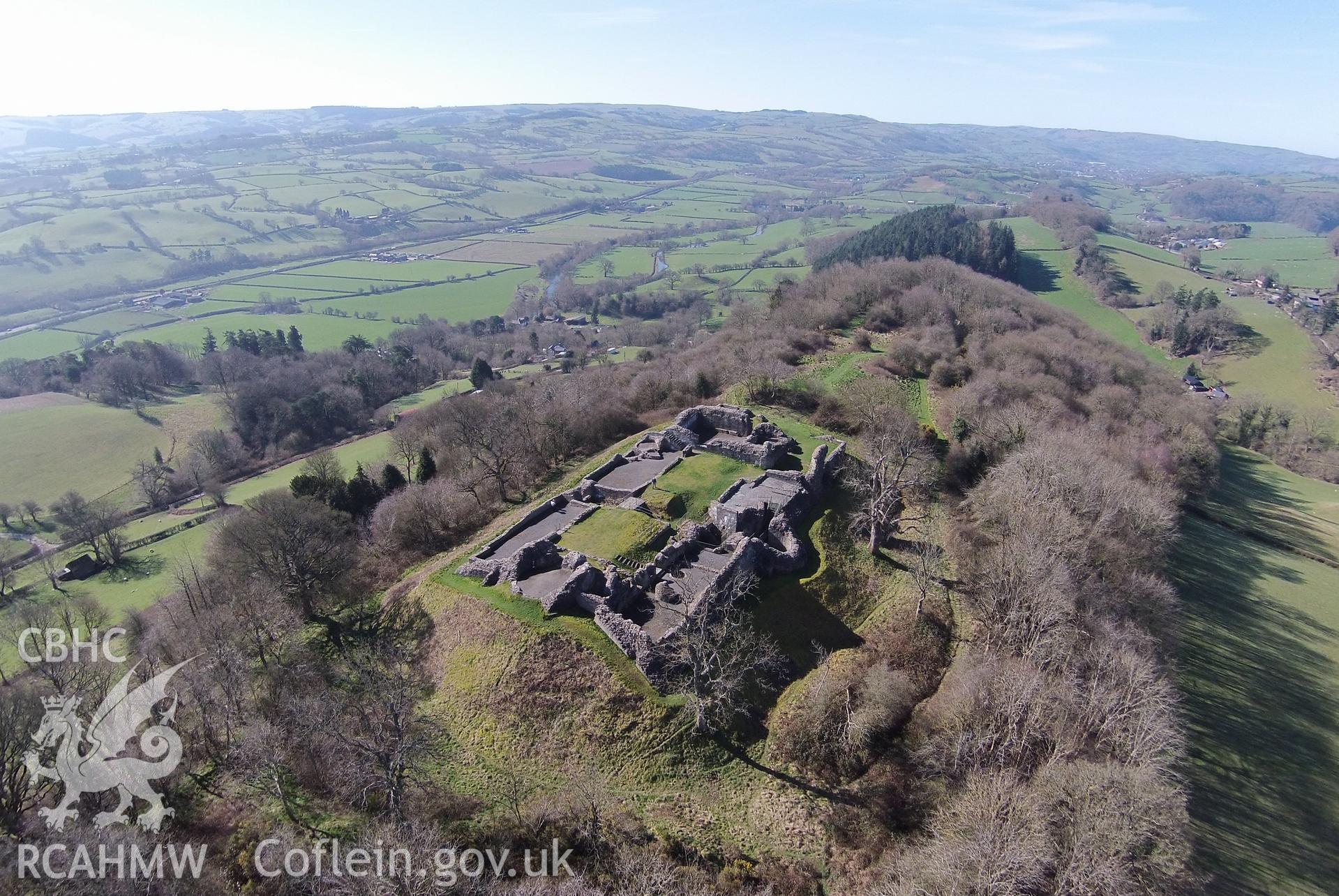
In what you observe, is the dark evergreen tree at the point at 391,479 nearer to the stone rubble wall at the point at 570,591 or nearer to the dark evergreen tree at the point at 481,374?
the stone rubble wall at the point at 570,591

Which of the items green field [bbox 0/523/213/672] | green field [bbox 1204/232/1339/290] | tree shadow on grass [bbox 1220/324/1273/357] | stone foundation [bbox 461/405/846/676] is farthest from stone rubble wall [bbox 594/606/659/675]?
green field [bbox 1204/232/1339/290]

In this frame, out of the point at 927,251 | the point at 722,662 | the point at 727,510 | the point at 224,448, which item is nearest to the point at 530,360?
the point at 224,448

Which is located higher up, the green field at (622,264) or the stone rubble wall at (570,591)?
the green field at (622,264)

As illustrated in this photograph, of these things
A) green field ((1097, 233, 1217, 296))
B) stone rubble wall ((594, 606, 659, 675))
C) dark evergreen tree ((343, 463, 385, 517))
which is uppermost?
green field ((1097, 233, 1217, 296))

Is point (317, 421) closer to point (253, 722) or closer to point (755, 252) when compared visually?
point (253, 722)

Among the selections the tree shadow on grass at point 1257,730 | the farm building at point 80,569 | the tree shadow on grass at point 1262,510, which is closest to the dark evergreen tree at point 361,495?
the farm building at point 80,569

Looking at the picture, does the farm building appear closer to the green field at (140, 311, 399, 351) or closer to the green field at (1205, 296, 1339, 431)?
the green field at (140, 311, 399, 351)

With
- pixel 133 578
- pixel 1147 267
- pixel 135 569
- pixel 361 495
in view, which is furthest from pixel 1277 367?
pixel 135 569
